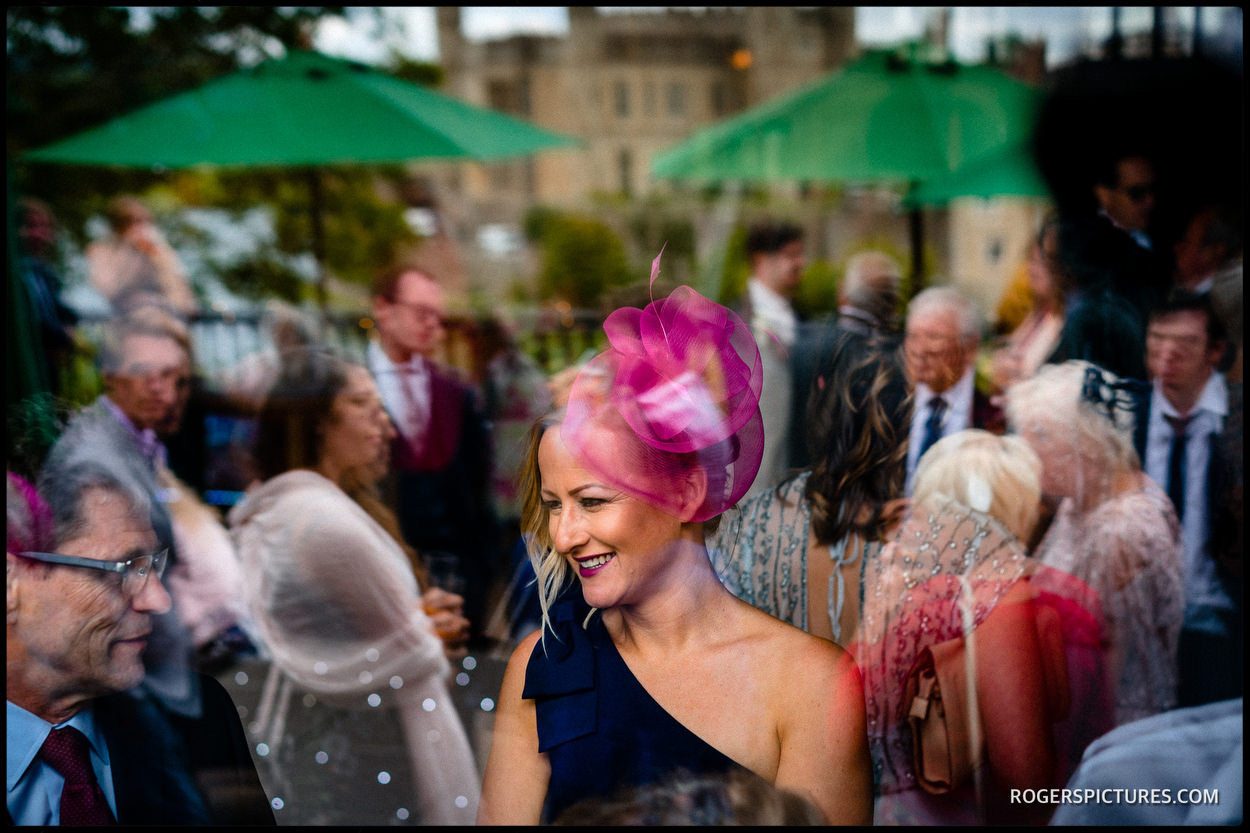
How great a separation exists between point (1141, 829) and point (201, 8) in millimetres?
7249

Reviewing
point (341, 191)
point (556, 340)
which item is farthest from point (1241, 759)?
point (341, 191)

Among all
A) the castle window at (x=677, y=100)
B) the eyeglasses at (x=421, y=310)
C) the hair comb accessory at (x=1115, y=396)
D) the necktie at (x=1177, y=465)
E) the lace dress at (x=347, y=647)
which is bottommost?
the lace dress at (x=347, y=647)

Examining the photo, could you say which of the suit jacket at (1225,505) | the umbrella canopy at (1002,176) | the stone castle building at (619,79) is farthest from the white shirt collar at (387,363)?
the stone castle building at (619,79)

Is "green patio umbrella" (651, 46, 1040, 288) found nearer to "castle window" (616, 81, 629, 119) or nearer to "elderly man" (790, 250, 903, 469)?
"elderly man" (790, 250, 903, 469)

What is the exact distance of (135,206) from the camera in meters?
6.48

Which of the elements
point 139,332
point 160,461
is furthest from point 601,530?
point 139,332

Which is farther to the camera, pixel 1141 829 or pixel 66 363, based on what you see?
pixel 66 363

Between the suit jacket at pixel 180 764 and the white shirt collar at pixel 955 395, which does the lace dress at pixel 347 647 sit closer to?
the suit jacket at pixel 180 764

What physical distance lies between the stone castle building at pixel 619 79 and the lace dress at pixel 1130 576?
8076 millimetres

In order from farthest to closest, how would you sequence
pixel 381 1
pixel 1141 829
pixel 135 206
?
pixel 381 1 → pixel 135 206 → pixel 1141 829

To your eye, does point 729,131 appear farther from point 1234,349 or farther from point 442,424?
point 1234,349

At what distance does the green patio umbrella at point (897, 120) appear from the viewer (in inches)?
185

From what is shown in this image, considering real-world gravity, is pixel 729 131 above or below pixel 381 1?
below

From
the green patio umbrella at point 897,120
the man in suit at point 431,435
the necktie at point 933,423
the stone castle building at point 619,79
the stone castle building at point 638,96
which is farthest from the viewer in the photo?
the stone castle building at point 619,79
